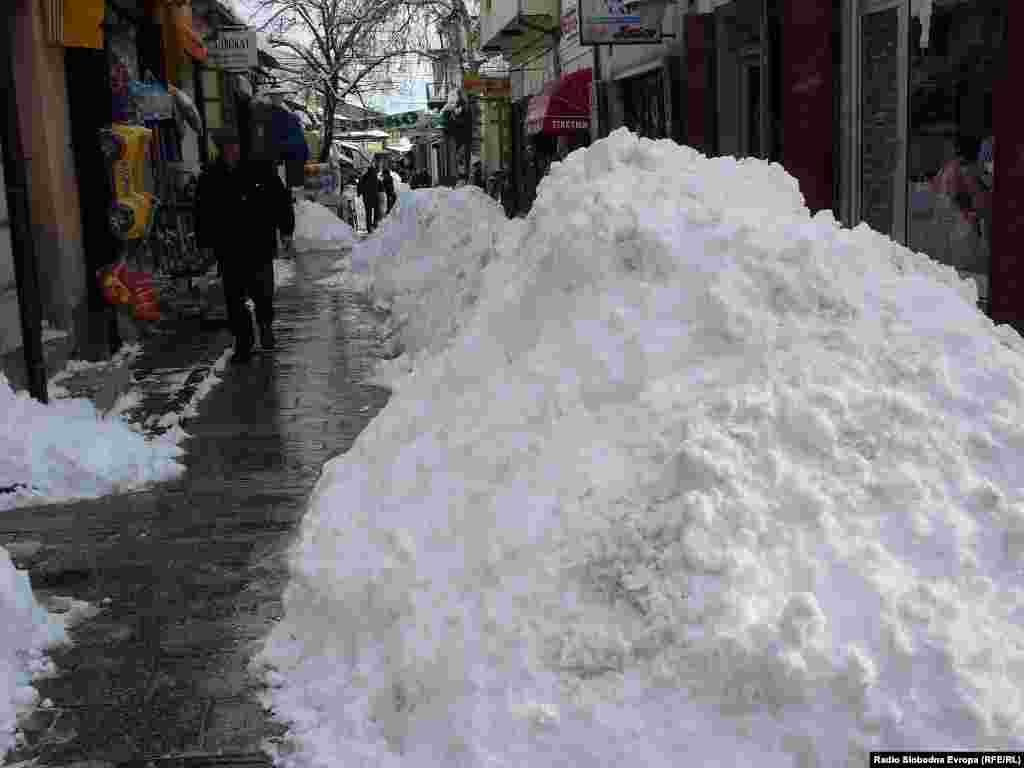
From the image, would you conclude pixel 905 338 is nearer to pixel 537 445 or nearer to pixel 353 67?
pixel 537 445

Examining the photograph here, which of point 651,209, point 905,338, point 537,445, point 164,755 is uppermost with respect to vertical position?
point 651,209

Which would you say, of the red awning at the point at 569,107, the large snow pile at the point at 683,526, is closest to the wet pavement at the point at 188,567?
the large snow pile at the point at 683,526

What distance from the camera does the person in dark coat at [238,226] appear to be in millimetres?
10156

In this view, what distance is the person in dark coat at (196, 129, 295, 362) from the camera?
33.3ft

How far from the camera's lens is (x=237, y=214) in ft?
33.2

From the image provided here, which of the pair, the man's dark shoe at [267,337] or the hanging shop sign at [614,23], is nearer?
the man's dark shoe at [267,337]

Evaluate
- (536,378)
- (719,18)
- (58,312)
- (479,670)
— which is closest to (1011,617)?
(479,670)

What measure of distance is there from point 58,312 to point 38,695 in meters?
6.19

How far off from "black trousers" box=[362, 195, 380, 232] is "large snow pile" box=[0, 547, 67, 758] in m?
27.8

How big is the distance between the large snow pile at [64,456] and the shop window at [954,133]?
5.96m

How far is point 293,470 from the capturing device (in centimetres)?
678

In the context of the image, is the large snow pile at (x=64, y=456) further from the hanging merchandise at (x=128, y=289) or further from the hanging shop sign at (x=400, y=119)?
the hanging shop sign at (x=400, y=119)

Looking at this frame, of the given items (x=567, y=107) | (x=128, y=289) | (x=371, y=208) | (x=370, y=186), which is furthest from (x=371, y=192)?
(x=128, y=289)

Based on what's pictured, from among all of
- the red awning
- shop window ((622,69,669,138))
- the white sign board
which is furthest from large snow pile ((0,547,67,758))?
the red awning
